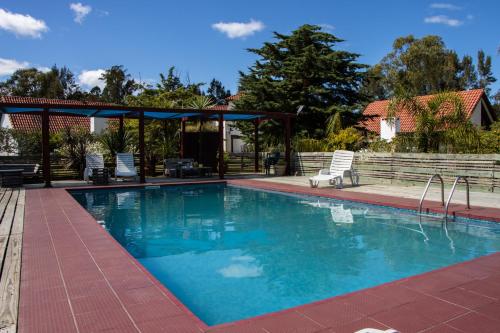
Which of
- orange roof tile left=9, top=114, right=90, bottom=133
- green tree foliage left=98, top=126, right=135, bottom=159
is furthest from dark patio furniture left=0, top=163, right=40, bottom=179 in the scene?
orange roof tile left=9, top=114, right=90, bottom=133

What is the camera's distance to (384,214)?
8719mm

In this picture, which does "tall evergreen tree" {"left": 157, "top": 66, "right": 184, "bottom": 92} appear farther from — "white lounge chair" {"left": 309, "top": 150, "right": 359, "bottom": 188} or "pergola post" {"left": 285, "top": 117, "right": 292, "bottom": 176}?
"white lounge chair" {"left": 309, "top": 150, "right": 359, "bottom": 188}

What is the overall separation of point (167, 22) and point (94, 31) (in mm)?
3101

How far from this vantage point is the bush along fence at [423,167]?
10.7 meters

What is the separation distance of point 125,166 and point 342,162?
758 cm

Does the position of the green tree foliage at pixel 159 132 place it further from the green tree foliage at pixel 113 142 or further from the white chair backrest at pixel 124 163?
the white chair backrest at pixel 124 163

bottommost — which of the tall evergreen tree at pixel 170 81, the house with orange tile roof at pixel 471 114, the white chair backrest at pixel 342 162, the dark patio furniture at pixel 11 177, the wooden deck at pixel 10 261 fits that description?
the wooden deck at pixel 10 261

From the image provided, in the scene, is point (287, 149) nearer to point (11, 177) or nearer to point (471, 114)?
point (11, 177)

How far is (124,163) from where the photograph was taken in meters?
15.1

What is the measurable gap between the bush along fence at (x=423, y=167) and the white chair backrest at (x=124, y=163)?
707 cm

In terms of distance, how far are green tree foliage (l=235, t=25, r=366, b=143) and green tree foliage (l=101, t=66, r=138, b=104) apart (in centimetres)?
2812

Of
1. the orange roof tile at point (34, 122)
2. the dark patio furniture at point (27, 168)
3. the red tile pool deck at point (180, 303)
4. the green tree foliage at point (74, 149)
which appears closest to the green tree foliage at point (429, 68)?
the orange roof tile at point (34, 122)

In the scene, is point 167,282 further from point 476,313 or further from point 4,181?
point 4,181

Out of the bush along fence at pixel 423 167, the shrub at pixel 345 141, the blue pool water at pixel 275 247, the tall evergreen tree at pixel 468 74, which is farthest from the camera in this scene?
the tall evergreen tree at pixel 468 74
